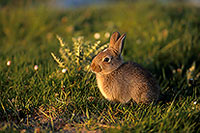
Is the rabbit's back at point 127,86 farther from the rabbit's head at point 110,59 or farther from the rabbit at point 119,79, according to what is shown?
the rabbit's head at point 110,59

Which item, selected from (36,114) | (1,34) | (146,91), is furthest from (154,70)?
(1,34)

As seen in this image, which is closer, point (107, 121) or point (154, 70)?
point (107, 121)

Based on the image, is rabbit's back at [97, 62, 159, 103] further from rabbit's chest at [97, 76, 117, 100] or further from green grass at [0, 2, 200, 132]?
green grass at [0, 2, 200, 132]

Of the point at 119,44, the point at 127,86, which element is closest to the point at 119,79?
the point at 127,86

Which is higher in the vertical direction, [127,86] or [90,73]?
[90,73]

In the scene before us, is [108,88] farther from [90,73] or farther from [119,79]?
[90,73]

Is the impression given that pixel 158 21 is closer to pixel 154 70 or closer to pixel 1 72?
pixel 154 70
